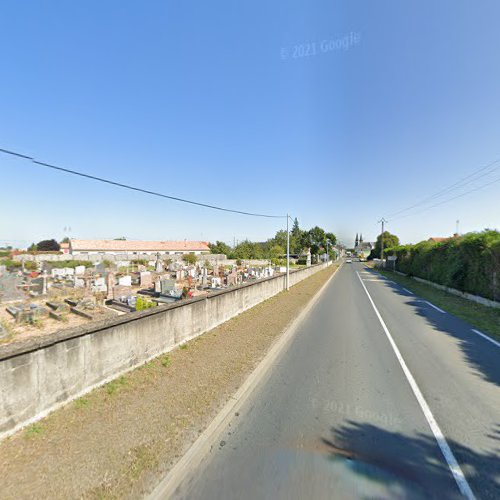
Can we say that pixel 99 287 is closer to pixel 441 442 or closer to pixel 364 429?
pixel 364 429

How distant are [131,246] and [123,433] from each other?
3293 inches

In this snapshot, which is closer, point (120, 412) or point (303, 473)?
point (303, 473)

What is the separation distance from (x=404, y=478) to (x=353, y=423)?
928mm

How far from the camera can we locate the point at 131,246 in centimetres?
7912

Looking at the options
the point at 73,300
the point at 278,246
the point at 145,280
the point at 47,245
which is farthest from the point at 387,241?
the point at 47,245

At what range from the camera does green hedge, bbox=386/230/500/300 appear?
1215 centimetres

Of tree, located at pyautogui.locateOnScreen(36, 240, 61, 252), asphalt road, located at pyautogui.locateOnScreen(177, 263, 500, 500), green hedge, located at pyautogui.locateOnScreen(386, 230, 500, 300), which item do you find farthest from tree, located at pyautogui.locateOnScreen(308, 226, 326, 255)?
tree, located at pyautogui.locateOnScreen(36, 240, 61, 252)

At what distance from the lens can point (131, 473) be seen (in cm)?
263

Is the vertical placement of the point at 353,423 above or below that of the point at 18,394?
below

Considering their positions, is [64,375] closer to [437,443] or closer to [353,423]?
[353,423]

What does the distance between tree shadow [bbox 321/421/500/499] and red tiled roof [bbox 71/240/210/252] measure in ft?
272

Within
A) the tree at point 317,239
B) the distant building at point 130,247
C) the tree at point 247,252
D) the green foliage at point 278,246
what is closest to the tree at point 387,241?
the green foliage at point 278,246

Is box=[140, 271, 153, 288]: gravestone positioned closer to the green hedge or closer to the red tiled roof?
the green hedge

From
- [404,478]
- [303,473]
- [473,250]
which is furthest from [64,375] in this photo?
[473,250]
